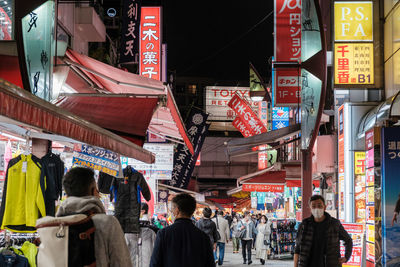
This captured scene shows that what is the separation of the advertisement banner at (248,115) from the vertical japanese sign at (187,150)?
150 cm

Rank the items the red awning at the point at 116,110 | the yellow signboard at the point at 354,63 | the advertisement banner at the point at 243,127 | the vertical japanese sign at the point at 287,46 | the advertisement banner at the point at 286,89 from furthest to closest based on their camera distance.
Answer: the advertisement banner at the point at 243,127, the advertisement banner at the point at 286,89, the vertical japanese sign at the point at 287,46, the yellow signboard at the point at 354,63, the red awning at the point at 116,110

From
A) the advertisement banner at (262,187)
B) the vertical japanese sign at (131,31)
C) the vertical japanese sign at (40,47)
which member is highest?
the vertical japanese sign at (131,31)

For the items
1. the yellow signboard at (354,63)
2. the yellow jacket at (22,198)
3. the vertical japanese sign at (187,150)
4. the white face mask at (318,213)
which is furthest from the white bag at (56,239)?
the vertical japanese sign at (187,150)

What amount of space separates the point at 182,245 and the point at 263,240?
16854mm

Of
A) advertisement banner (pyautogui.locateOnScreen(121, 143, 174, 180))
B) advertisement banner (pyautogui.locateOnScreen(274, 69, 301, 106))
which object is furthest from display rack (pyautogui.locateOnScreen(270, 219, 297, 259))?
advertisement banner (pyautogui.locateOnScreen(274, 69, 301, 106))

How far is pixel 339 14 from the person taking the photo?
13797 mm

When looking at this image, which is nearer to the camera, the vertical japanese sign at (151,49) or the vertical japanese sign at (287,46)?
the vertical japanese sign at (287,46)

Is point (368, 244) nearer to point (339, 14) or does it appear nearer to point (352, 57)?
point (352, 57)

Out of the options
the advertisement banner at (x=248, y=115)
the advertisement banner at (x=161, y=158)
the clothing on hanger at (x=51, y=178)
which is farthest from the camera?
the advertisement banner at (x=248, y=115)

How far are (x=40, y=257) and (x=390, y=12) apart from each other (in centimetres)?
1120

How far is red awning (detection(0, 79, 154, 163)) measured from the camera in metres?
4.18

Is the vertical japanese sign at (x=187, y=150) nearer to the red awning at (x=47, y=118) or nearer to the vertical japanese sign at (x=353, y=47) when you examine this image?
the vertical japanese sign at (x=353, y=47)

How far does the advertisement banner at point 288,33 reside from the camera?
53.2ft

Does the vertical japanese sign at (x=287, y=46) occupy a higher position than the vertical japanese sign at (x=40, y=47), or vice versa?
the vertical japanese sign at (x=287, y=46)
